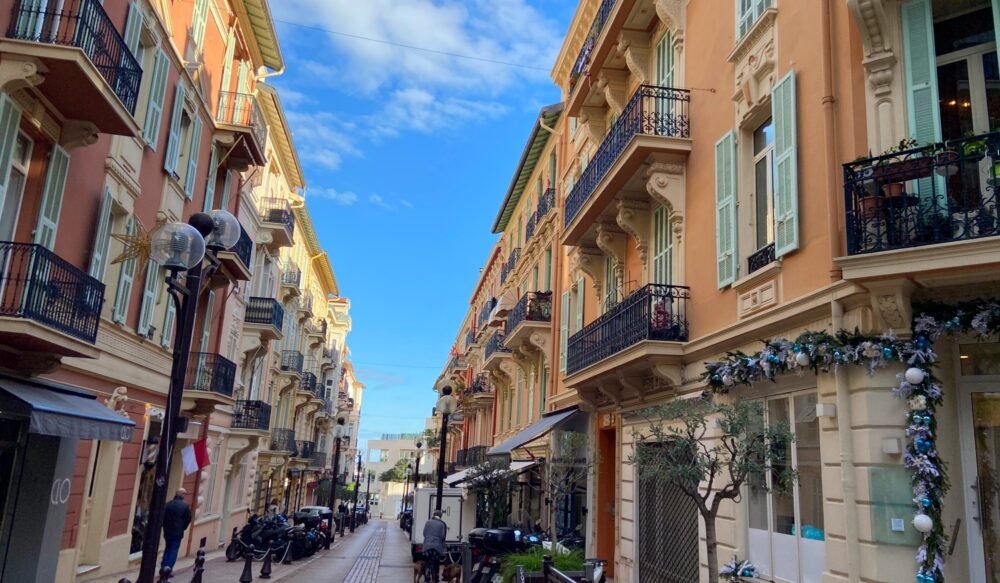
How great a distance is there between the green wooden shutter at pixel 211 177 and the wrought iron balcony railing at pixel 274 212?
24.2ft

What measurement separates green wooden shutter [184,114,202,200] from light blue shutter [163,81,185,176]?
3.12 feet

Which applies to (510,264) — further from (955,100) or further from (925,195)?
(925,195)

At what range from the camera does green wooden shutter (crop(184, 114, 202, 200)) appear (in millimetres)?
17141

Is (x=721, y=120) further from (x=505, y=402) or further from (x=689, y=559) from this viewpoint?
(x=505, y=402)

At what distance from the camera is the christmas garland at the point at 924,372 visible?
663 cm

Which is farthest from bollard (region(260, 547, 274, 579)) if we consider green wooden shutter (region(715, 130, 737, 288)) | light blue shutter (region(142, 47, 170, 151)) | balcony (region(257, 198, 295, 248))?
balcony (region(257, 198, 295, 248))

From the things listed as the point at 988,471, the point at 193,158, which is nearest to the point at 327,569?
the point at 193,158

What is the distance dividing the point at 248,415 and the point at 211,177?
34.1ft

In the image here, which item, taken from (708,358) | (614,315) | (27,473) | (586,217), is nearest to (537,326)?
(586,217)

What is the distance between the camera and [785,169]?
29.5ft

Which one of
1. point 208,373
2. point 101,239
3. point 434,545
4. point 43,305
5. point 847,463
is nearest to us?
point 847,463

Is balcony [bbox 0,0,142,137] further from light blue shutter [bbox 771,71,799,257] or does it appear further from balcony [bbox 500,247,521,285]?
balcony [bbox 500,247,521,285]

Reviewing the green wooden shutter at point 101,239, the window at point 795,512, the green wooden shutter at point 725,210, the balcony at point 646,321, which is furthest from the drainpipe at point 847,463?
the green wooden shutter at point 101,239

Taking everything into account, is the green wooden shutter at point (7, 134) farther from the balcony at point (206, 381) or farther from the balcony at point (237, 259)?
the balcony at point (206, 381)
